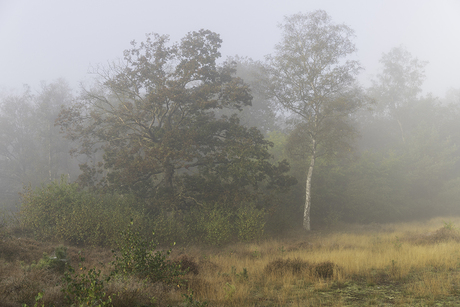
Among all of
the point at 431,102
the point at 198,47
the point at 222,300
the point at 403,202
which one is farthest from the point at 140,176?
the point at 431,102

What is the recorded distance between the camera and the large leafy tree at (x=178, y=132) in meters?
16.7

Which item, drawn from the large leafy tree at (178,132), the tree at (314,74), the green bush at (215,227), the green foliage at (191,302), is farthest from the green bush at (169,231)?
the tree at (314,74)

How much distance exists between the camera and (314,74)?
21.1 meters

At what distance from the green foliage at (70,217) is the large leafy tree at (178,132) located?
97.1 inches

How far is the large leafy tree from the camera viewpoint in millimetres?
16703

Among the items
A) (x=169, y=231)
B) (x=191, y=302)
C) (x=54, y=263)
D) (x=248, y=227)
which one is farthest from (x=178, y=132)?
(x=191, y=302)

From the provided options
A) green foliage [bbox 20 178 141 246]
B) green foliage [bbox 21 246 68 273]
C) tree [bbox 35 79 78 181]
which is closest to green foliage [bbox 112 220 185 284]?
green foliage [bbox 21 246 68 273]

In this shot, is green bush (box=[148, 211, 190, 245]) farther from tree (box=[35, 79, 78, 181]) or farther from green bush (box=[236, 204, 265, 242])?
tree (box=[35, 79, 78, 181])

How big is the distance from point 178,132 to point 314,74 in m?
11.9

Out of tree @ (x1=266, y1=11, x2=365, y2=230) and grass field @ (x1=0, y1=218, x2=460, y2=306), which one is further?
tree @ (x1=266, y1=11, x2=365, y2=230)

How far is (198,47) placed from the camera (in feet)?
62.5

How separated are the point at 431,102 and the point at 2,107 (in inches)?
2785

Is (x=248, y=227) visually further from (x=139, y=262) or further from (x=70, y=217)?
(x=139, y=262)

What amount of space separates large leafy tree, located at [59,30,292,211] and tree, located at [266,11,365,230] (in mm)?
4569
